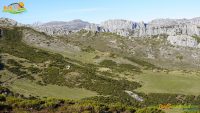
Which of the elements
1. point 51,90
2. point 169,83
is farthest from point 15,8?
point 169,83

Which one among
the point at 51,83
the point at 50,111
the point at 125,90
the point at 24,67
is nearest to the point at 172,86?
the point at 125,90

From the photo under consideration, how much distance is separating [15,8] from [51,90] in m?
61.1

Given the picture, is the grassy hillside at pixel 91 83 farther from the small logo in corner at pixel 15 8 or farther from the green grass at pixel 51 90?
the small logo in corner at pixel 15 8

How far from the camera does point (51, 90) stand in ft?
354

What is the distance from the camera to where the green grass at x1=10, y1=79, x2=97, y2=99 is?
100519 mm

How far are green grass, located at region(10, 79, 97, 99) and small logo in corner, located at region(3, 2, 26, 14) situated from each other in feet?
167

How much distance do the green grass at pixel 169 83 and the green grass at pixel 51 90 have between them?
23.8 meters

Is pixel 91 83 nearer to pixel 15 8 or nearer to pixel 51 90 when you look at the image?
pixel 51 90

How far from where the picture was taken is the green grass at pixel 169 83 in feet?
402

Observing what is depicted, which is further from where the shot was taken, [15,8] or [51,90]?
[51,90]

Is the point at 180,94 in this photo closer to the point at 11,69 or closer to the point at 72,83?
the point at 72,83

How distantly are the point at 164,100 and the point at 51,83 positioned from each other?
38.8m

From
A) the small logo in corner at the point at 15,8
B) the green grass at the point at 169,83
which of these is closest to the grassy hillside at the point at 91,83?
the green grass at the point at 169,83

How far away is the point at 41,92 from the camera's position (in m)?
101
